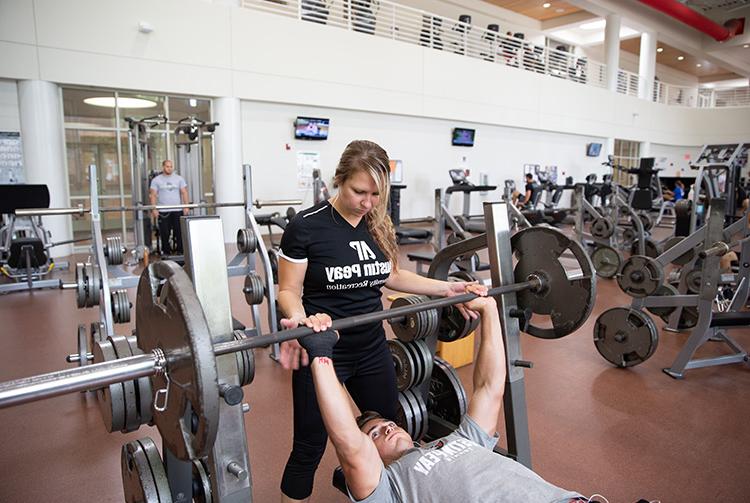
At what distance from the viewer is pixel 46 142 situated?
629 cm

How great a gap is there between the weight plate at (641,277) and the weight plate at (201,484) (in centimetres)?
311

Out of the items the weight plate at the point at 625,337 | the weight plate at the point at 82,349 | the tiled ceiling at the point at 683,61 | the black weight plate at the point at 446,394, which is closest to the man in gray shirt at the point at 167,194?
the weight plate at the point at 82,349

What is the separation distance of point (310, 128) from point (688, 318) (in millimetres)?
6135

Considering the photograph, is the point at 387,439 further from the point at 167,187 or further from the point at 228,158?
the point at 228,158

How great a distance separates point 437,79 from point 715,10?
959 cm

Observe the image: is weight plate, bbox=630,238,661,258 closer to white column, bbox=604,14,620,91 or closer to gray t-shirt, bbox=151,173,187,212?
gray t-shirt, bbox=151,173,187,212

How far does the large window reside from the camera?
683cm

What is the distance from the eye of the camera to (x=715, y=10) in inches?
543

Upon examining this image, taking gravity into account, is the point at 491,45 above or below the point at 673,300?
above

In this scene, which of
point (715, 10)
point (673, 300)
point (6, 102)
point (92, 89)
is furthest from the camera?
point (715, 10)

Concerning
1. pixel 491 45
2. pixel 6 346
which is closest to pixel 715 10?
pixel 491 45

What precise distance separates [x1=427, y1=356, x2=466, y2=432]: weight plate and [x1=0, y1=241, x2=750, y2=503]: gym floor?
1.53ft

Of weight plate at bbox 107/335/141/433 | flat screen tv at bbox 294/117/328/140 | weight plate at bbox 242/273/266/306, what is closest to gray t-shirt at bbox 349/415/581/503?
weight plate at bbox 107/335/141/433

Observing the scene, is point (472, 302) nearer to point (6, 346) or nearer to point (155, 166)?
point (6, 346)
